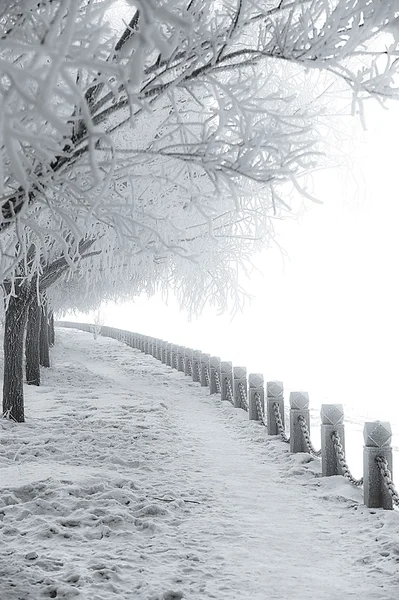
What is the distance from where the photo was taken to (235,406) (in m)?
12.4

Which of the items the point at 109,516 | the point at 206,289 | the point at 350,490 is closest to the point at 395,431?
the point at 206,289

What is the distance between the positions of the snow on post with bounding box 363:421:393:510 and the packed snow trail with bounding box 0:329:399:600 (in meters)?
0.17

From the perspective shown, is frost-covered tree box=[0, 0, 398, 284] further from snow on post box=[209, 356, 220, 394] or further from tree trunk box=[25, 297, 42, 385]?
tree trunk box=[25, 297, 42, 385]

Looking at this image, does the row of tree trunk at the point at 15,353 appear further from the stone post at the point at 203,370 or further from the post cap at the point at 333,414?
the stone post at the point at 203,370

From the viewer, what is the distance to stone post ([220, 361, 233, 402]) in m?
13.4

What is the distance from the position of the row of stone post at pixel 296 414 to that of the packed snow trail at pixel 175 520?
0.70 ft

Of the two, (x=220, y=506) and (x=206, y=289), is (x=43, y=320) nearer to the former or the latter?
(x=206, y=289)

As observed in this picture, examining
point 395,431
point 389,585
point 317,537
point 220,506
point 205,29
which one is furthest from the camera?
point 395,431

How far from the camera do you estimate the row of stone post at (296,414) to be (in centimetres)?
579

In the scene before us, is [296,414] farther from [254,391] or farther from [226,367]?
[226,367]

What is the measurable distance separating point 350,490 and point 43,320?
1512 cm

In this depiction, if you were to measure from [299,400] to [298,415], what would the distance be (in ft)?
0.75

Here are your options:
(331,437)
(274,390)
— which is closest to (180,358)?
(274,390)

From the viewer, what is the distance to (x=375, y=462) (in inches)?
228
